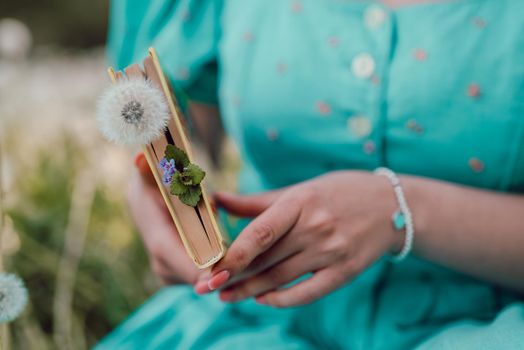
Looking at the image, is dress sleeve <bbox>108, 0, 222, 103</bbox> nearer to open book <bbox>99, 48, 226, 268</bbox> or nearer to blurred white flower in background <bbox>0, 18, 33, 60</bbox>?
open book <bbox>99, 48, 226, 268</bbox>

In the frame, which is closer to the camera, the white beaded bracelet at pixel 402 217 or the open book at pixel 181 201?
the open book at pixel 181 201

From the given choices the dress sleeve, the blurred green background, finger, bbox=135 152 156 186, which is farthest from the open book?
the blurred green background

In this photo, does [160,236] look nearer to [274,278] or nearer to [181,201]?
[274,278]

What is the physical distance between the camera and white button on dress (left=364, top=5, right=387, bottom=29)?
788 mm

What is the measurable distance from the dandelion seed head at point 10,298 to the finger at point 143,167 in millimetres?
169

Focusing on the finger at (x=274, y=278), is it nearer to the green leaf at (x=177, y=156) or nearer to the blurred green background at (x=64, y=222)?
the green leaf at (x=177, y=156)

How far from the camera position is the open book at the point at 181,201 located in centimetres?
49

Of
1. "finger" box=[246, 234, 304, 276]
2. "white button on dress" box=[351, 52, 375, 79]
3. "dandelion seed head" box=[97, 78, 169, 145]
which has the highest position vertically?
"dandelion seed head" box=[97, 78, 169, 145]

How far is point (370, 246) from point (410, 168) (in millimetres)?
190

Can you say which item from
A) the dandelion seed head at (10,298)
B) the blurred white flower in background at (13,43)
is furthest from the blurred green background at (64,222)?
the dandelion seed head at (10,298)

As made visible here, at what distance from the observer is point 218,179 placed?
5.16 ft

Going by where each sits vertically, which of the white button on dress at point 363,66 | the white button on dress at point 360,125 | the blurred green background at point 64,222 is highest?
the white button on dress at point 363,66

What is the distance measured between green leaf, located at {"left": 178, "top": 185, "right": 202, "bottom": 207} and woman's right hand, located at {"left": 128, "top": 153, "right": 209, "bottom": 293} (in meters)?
0.23

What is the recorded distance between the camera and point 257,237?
564 mm
